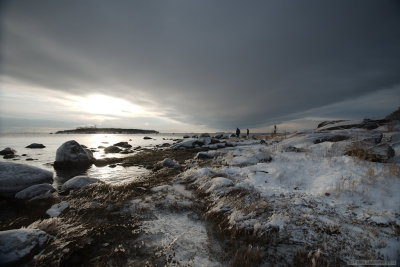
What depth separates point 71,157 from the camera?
38.4 ft

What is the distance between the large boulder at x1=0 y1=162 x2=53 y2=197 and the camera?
595 centimetres

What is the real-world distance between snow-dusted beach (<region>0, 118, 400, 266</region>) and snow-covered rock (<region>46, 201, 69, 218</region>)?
0.10ft

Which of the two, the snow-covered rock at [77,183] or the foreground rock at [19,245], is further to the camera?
the snow-covered rock at [77,183]

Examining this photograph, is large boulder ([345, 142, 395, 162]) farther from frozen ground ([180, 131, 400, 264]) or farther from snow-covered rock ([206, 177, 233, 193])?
snow-covered rock ([206, 177, 233, 193])

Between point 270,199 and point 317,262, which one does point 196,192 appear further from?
point 317,262

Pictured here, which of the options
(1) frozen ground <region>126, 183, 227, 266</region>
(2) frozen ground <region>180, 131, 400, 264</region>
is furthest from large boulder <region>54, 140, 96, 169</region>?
(2) frozen ground <region>180, 131, 400, 264</region>

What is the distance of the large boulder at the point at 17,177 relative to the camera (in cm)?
595

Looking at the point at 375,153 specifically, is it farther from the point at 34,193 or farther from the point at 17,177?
the point at 17,177

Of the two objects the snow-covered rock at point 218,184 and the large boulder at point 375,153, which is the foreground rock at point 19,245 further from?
the large boulder at point 375,153

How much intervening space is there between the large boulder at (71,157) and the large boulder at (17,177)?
16.4ft

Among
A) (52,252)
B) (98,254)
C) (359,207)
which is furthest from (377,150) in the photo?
(52,252)

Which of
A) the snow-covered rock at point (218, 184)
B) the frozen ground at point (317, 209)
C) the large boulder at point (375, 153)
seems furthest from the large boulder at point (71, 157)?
the large boulder at point (375, 153)

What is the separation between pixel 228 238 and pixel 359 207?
10.8 ft

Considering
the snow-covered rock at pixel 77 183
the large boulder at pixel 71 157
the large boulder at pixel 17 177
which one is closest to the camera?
the large boulder at pixel 17 177
